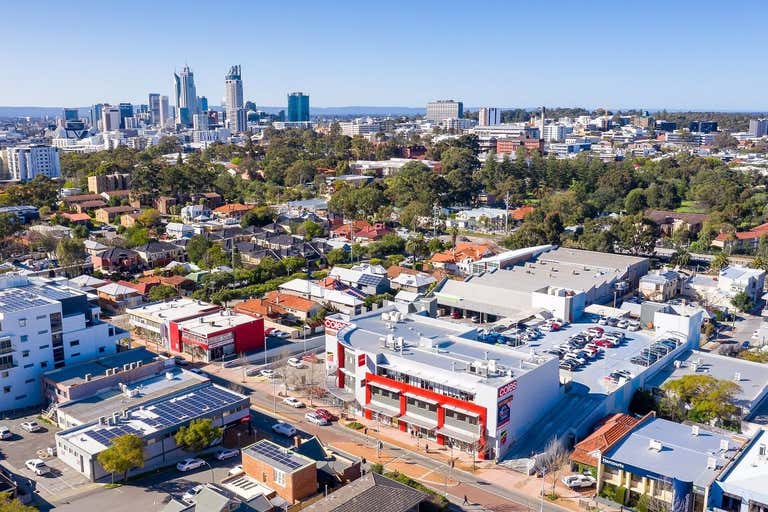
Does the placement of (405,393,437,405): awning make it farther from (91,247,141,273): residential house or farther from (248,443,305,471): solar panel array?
(91,247,141,273): residential house

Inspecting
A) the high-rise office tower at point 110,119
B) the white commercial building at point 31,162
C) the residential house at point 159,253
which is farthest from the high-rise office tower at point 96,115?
the residential house at point 159,253

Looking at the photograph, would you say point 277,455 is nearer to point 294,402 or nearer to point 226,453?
point 226,453

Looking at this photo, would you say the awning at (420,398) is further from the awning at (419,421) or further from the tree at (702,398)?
the tree at (702,398)

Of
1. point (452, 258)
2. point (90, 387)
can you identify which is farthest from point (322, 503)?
point (452, 258)

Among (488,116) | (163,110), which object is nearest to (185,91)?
(163,110)

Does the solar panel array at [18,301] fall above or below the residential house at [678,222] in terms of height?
above

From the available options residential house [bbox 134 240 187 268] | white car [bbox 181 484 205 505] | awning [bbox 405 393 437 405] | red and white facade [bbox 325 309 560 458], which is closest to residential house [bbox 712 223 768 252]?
red and white facade [bbox 325 309 560 458]
